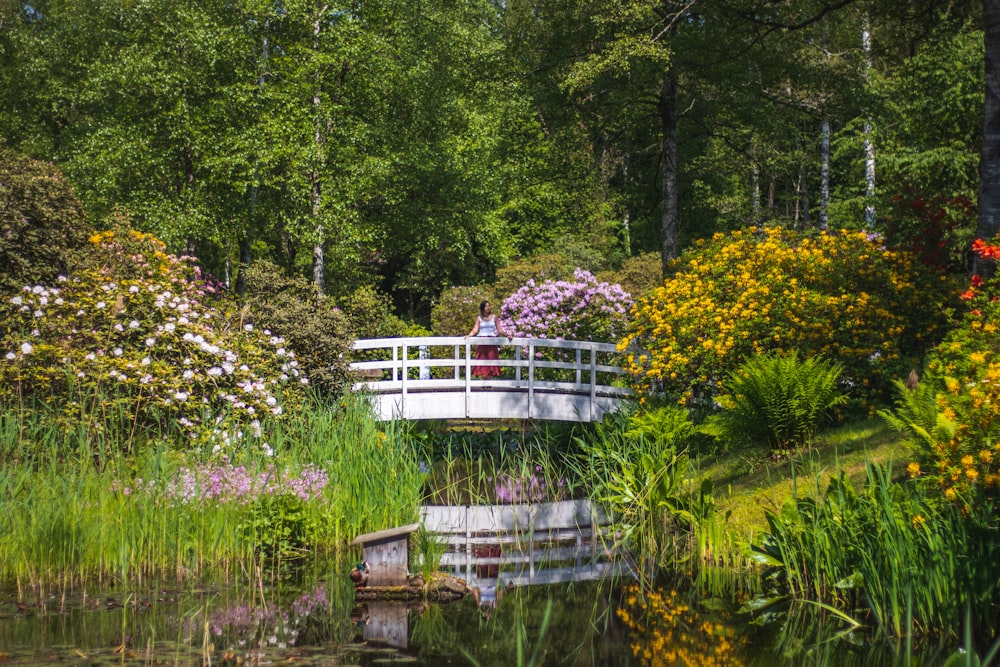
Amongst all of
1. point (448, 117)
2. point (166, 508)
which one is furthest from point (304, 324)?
point (448, 117)

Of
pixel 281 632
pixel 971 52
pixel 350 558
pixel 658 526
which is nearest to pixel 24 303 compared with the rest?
pixel 350 558

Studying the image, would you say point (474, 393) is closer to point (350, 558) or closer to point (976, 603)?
point (350, 558)

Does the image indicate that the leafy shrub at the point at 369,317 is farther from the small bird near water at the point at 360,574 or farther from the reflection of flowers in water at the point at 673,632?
the reflection of flowers in water at the point at 673,632

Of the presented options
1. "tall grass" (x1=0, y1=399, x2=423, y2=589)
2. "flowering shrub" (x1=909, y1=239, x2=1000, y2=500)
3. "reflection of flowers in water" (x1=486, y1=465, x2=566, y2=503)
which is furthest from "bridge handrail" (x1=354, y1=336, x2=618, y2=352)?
"flowering shrub" (x1=909, y1=239, x2=1000, y2=500)

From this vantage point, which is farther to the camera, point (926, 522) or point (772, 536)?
point (772, 536)

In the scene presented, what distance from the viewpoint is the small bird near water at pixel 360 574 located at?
764 cm

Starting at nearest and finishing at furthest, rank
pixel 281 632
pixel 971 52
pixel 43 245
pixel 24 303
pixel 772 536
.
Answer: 1. pixel 281 632
2. pixel 772 536
3. pixel 24 303
4. pixel 43 245
5. pixel 971 52

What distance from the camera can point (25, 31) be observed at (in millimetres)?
30922

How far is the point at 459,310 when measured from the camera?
24.3m

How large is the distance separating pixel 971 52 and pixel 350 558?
1896cm

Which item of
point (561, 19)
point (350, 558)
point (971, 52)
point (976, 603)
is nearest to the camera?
point (976, 603)

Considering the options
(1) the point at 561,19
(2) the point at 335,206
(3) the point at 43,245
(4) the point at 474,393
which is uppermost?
(1) the point at 561,19

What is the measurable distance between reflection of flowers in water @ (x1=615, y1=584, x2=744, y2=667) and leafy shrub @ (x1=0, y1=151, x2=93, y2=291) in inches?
325

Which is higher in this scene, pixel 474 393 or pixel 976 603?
pixel 474 393
